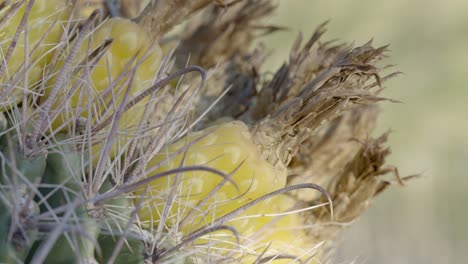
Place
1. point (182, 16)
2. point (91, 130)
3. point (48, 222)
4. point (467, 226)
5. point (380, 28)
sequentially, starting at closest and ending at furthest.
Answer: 1. point (48, 222)
2. point (91, 130)
3. point (182, 16)
4. point (467, 226)
5. point (380, 28)

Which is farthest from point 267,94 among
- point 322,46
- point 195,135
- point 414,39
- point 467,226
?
point 414,39

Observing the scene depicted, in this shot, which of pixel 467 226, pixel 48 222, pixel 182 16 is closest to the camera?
pixel 48 222

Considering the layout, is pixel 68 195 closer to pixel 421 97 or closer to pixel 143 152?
pixel 143 152

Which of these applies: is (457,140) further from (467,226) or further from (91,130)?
(91,130)

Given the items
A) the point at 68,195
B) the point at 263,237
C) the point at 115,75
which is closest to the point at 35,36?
the point at 115,75

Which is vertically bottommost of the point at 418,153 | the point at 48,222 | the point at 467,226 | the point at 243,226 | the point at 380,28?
the point at 467,226

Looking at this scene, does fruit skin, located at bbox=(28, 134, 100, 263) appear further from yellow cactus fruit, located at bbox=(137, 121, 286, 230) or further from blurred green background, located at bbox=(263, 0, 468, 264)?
blurred green background, located at bbox=(263, 0, 468, 264)

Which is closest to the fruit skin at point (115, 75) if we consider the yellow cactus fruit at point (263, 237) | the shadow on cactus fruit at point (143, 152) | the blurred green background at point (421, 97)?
the shadow on cactus fruit at point (143, 152)

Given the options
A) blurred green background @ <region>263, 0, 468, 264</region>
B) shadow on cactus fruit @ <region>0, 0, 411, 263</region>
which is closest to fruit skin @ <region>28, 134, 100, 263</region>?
shadow on cactus fruit @ <region>0, 0, 411, 263</region>
